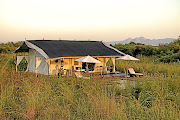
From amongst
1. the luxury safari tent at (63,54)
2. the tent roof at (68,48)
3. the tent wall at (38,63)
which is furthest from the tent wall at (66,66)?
the tent roof at (68,48)

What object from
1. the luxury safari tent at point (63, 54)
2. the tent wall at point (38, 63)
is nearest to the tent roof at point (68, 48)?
the luxury safari tent at point (63, 54)

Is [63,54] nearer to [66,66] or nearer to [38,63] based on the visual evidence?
[66,66]

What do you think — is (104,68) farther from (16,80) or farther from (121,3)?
(16,80)

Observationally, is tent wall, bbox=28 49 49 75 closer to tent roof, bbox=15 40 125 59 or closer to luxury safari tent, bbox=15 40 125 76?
luxury safari tent, bbox=15 40 125 76

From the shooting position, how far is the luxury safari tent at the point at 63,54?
1497 centimetres

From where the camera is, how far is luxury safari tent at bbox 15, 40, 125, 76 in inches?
590

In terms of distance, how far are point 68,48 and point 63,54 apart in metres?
2.01

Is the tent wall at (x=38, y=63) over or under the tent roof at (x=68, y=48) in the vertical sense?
under

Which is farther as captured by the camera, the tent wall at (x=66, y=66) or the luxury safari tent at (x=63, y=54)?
the tent wall at (x=66, y=66)

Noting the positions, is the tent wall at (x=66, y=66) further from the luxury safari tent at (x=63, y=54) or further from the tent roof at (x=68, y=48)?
the tent roof at (x=68, y=48)

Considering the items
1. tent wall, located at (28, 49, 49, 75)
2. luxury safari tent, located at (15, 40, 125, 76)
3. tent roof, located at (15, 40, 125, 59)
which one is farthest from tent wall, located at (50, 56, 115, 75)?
tent roof, located at (15, 40, 125, 59)

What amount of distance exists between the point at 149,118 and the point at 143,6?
64.8 feet

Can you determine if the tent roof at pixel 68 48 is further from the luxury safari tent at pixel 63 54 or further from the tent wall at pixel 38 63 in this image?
the tent wall at pixel 38 63

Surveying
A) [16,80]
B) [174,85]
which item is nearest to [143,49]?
[174,85]
